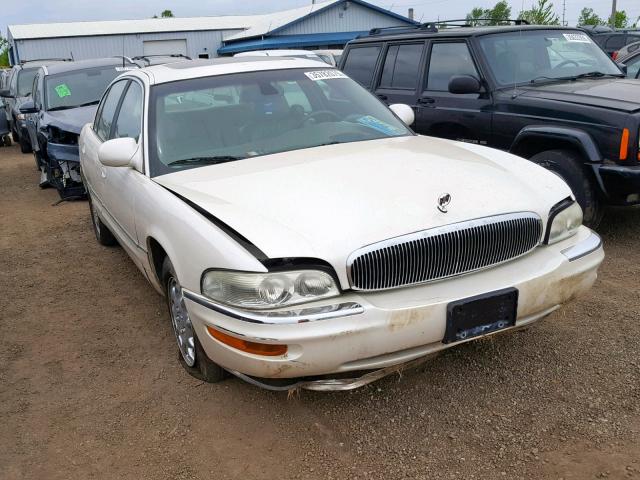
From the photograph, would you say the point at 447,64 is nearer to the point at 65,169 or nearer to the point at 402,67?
the point at 402,67

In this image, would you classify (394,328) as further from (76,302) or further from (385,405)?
(76,302)

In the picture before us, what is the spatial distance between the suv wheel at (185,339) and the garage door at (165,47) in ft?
137

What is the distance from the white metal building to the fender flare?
2934 centimetres

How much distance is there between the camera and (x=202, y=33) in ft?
145

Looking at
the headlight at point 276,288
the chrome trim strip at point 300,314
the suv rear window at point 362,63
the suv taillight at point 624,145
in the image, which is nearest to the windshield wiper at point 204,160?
the headlight at point 276,288

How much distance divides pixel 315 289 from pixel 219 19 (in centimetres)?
5059

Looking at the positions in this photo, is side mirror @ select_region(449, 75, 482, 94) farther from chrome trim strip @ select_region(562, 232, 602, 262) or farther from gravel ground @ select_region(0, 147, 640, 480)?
chrome trim strip @ select_region(562, 232, 602, 262)

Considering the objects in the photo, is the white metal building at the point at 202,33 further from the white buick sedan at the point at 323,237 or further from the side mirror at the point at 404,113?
the white buick sedan at the point at 323,237

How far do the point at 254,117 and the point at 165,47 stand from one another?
42551 mm

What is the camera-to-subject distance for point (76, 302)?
4.70 m

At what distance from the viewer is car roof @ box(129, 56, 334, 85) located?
4.06m

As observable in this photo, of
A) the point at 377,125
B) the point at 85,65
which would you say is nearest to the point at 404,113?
the point at 377,125

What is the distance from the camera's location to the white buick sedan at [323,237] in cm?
257

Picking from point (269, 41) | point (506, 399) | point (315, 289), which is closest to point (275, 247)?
point (315, 289)
